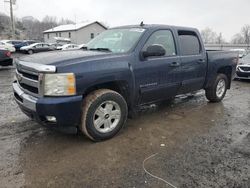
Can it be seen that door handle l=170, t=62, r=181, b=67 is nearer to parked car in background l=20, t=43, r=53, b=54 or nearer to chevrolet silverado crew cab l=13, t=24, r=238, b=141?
chevrolet silverado crew cab l=13, t=24, r=238, b=141

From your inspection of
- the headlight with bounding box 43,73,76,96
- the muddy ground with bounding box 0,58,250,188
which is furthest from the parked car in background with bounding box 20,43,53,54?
the headlight with bounding box 43,73,76,96

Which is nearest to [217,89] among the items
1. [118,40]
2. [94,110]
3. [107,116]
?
[118,40]

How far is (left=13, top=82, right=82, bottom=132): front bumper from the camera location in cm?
353

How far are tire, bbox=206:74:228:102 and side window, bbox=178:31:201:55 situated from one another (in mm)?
1206

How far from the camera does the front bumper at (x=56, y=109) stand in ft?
11.6

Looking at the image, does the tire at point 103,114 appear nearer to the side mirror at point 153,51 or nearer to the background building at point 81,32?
the side mirror at point 153,51

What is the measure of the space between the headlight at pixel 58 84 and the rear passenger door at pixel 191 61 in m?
2.58

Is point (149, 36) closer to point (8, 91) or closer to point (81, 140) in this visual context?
point (81, 140)

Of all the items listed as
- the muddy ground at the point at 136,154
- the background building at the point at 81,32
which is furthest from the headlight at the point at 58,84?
the background building at the point at 81,32

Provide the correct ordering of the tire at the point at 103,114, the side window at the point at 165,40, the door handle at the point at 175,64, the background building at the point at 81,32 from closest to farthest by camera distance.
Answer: the tire at the point at 103,114, the side window at the point at 165,40, the door handle at the point at 175,64, the background building at the point at 81,32

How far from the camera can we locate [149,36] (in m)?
4.71

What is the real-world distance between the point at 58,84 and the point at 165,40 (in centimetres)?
249

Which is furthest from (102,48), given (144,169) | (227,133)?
(227,133)

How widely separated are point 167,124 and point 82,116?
1.91 m
